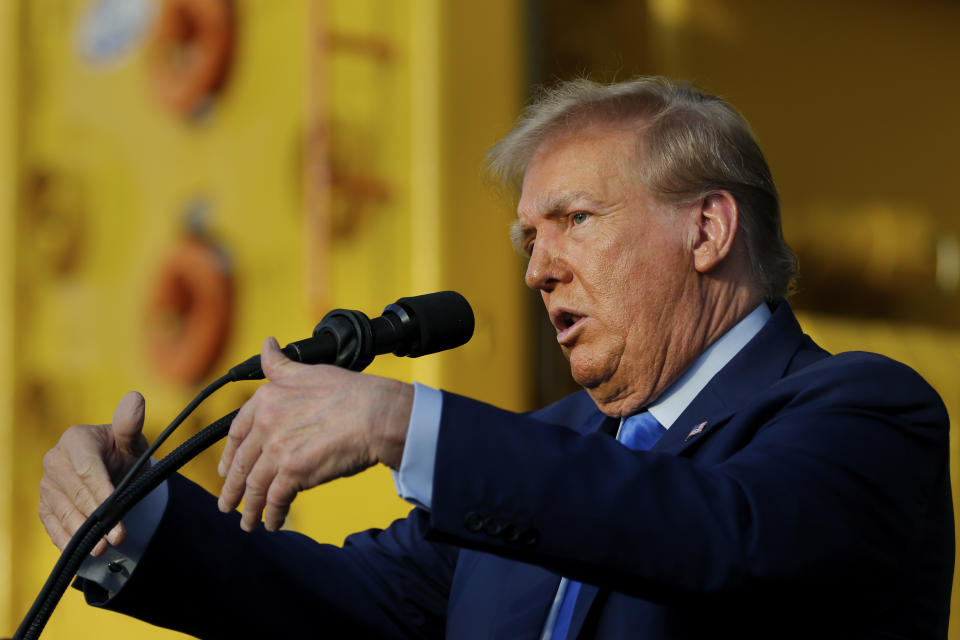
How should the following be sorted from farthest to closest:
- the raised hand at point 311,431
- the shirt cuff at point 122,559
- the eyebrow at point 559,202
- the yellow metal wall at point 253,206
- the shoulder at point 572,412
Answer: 1. the yellow metal wall at point 253,206
2. the shoulder at point 572,412
3. the eyebrow at point 559,202
4. the shirt cuff at point 122,559
5. the raised hand at point 311,431

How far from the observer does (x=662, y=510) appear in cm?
103

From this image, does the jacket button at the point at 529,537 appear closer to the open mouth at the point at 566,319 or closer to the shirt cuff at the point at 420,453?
the shirt cuff at the point at 420,453

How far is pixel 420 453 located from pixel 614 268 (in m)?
0.63

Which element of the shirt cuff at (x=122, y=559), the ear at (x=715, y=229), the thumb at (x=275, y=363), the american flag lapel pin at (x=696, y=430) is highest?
the ear at (x=715, y=229)

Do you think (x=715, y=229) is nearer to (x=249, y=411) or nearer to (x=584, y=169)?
(x=584, y=169)

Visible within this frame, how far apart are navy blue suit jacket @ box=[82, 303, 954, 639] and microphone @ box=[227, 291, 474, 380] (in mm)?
121

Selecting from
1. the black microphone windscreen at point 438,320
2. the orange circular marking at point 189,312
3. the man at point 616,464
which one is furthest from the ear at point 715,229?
the orange circular marking at point 189,312

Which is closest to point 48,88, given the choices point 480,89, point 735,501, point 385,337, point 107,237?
point 107,237

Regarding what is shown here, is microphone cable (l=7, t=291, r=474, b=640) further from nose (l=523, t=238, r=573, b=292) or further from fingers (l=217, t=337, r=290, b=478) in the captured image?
nose (l=523, t=238, r=573, b=292)

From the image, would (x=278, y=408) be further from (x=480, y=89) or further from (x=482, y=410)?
(x=480, y=89)

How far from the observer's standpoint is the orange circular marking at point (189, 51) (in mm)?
3432

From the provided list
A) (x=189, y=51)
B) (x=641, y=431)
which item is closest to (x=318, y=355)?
(x=641, y=431)

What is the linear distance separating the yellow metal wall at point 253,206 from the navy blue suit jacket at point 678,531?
1.14 meters

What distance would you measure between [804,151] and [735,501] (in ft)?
9.47
